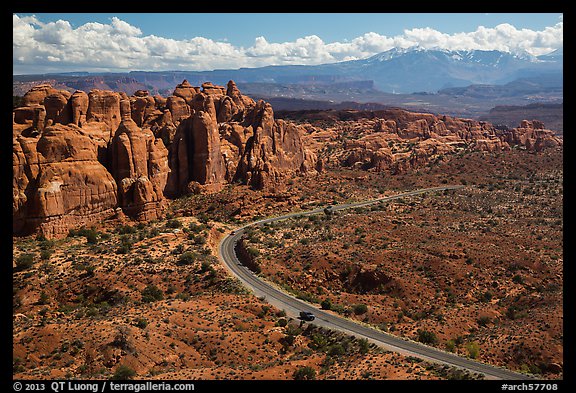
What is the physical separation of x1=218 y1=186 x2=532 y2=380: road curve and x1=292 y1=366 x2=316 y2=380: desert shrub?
722 cm

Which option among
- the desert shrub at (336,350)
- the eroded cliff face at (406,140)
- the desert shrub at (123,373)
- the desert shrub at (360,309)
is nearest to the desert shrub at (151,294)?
the desert shrub at (123,373)

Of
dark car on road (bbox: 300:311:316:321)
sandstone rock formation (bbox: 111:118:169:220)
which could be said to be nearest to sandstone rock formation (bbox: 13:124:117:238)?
sandstone rock formation (bbox: 111:118:169:220)

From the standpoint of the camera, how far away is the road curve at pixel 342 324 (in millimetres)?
27581

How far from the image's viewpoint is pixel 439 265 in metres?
44.4

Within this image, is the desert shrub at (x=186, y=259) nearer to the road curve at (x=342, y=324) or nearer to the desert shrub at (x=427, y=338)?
the road curve at (x=342, y=324)

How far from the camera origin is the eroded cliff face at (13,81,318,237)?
43.9 metres

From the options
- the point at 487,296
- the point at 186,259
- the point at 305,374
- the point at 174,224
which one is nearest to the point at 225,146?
the point at 174,224

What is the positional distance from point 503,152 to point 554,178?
2224 centimetres

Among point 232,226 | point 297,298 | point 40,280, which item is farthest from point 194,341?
point 232,226

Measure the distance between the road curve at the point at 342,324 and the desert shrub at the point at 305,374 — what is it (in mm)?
7220

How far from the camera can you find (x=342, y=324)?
34406 mm

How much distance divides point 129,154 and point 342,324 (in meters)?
30.0

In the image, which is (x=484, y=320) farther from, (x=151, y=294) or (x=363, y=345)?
(x=151, y=294)

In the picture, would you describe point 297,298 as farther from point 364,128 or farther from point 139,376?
point 364,128
